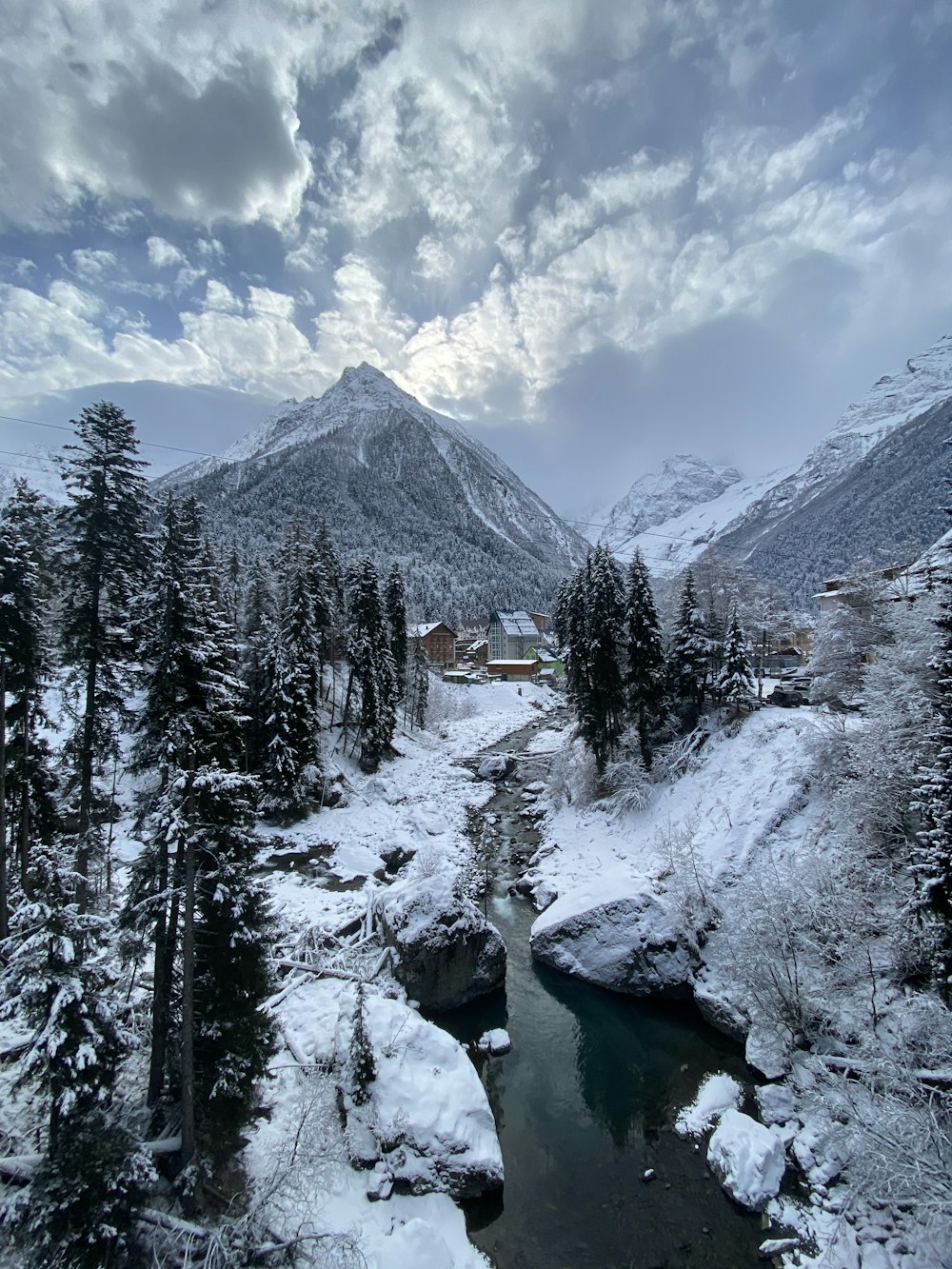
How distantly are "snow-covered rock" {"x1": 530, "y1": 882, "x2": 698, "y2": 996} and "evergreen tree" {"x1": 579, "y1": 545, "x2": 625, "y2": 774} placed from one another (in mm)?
13921

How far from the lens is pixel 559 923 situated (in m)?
20.5

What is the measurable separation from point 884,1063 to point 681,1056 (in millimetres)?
6564

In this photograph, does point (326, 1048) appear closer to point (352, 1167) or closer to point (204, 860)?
point (352, 1167)

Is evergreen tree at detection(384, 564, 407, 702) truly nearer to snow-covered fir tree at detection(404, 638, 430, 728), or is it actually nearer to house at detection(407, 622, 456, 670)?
snow-covered fir tree at detection(404, 638, 430, 728)

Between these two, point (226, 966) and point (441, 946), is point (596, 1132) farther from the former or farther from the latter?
point (226, 966)

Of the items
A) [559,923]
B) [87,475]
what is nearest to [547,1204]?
[559,923]

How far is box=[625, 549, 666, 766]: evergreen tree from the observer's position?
32.8 meters

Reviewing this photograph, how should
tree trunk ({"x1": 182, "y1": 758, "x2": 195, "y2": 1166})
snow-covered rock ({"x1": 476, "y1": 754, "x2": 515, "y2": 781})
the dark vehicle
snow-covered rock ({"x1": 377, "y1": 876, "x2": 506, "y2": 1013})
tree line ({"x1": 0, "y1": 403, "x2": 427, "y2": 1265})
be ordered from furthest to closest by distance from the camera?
snow-covered rock ({"x1": 476, "y1": 754, "x2": 515, "y2": 781}) → the dark vehicle → snow-covered rock ({"x1": 377, "y1": 876, "x2": 506, "y2": 1013}) → tree trunk ({"x1": 182, "y1": 758, "x2": 195, "y2": 1166}) → tree line ({"x1": 0, "y1": 403, "x2": 427, "y2": 1265})

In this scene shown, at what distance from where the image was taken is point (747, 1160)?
38.4ft

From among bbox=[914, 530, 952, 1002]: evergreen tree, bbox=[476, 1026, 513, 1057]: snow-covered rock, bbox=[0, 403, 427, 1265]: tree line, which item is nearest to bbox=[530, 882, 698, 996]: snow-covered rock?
bbox=[476, 1026, 513, 1057]: snow-covered rock

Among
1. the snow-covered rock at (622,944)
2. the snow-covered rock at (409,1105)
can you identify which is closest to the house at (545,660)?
the snow-covered rock at (622,944)

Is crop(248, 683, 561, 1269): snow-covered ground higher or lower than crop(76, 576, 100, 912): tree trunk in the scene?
lower

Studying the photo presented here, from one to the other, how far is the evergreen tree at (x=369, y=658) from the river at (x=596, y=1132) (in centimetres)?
2147

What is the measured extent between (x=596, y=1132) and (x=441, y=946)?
6507mm
